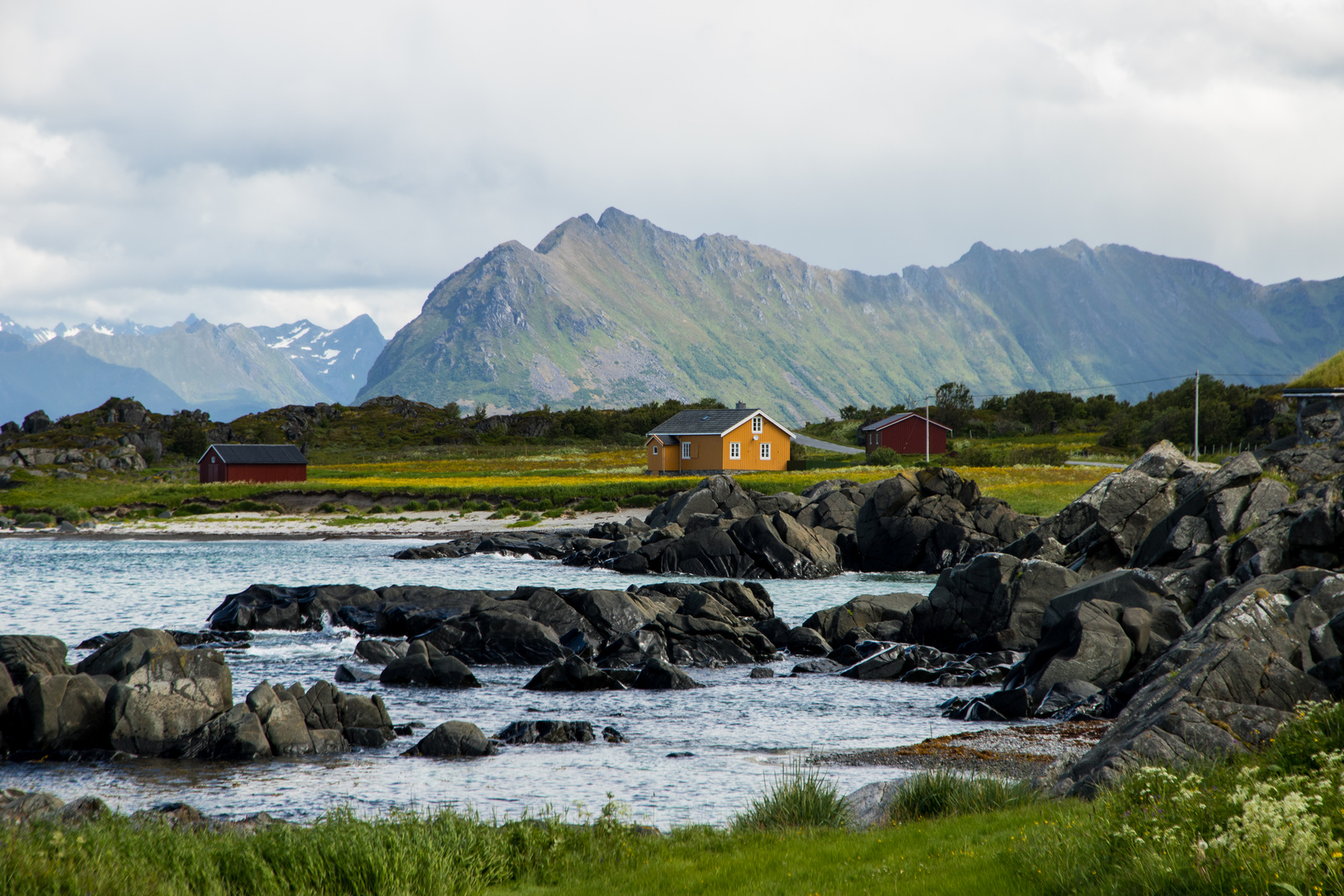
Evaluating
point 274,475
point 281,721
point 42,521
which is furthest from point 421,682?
point 274,475

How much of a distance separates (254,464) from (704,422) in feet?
144

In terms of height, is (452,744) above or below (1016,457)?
below

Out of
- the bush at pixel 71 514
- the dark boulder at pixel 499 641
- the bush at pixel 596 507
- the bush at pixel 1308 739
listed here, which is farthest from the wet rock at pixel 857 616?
the bush at pixel 71 514

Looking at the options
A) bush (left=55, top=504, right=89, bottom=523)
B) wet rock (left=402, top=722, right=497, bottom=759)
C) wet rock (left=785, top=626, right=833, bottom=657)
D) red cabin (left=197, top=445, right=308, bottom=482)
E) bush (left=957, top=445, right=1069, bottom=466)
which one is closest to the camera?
wet rock (left=402, top=722, right=497, bottom=759)

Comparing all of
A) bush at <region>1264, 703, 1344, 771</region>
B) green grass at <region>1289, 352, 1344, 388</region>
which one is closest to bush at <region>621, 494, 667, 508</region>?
green grass at <region>1289, 352, 1344, 388</region>

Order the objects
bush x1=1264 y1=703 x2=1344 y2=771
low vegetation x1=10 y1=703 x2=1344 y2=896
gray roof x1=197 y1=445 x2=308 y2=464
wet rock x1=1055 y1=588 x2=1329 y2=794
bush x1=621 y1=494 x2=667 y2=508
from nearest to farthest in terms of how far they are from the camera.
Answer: low vegetation x1=10 y1=703 x2=1344 y2=896
bush x1=1264 y1=703 x2=1344 y2=771
wet rock x1=1055 y1=588 x2=1329 y2=794
bush x1=621 y1=494 x2=667 y2=508
gray roof x1=197 y1=445 x2=308 y2=464

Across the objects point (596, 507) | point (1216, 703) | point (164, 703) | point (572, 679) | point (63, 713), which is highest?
point (1216, 703)

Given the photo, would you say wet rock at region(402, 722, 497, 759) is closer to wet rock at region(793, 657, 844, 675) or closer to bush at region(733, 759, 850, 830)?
bush at region(733, 759, 850, 830)

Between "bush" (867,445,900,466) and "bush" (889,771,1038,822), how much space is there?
80.6m

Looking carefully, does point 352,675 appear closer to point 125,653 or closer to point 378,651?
point 378,651

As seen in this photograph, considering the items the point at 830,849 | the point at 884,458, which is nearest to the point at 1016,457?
the point at 884,458

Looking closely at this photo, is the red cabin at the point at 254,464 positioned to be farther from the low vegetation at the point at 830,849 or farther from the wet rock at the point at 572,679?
the low vegetation at the point at 830,849

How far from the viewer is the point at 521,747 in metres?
17.6

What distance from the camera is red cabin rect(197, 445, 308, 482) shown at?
3649 inches
